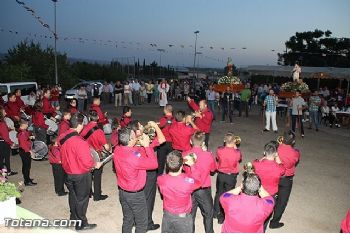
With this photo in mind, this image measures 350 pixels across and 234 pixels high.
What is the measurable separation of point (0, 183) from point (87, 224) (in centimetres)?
191

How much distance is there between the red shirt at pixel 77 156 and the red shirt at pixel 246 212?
2.72m

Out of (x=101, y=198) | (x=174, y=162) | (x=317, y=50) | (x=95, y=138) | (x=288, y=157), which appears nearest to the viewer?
(x=174, y=162)

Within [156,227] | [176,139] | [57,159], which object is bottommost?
[156,227]

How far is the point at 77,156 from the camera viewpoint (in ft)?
18.9

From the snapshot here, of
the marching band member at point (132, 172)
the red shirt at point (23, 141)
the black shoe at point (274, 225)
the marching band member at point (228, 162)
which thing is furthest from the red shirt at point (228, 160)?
the red shirt at point (23, 141)

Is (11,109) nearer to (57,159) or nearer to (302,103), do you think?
(57,159)

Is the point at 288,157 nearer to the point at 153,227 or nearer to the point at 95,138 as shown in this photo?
the point at 153,227

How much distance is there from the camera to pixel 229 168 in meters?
6.26

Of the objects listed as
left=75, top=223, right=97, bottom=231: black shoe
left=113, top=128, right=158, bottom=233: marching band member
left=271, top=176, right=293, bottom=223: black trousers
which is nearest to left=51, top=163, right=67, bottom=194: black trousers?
left=75, top=223, right=97, bottom=231: black shoe

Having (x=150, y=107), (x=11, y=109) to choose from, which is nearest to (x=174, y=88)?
(x=150, y=107)

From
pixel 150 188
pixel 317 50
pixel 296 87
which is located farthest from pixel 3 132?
pixel 317 50

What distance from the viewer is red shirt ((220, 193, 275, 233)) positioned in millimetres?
3855

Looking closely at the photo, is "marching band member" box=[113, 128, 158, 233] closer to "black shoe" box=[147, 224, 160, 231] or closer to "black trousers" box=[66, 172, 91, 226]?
"black trousers" box=[66, 172, 91, 226]

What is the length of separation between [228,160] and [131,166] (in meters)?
1.92
